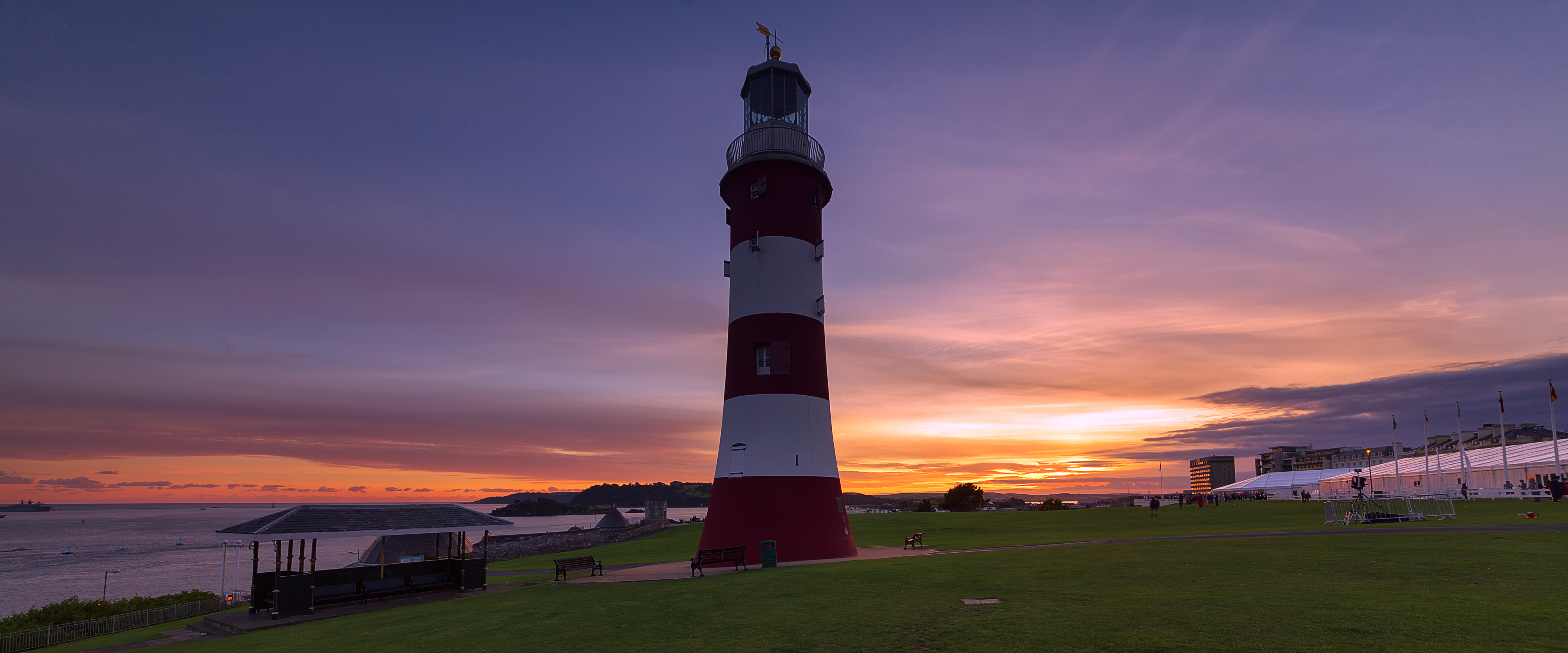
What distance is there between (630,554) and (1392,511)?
35865 millimetres

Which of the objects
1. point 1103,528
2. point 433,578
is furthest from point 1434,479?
point 433,578

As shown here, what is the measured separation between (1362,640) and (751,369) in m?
17.0

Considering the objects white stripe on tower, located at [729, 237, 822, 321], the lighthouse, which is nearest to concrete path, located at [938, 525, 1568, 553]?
the lighthouse

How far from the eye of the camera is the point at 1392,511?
29.8 m

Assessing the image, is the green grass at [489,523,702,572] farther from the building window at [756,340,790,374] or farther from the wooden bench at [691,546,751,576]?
the building window at [756,340,790,374]

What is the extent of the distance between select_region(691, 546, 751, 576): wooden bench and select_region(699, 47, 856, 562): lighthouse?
768 mm

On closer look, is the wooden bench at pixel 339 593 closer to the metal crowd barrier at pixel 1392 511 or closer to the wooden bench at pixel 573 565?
the wooden bench at pixel 573 565

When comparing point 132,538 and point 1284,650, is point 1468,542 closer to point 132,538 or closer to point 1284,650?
point 1284,650

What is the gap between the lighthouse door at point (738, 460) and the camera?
22250 mm

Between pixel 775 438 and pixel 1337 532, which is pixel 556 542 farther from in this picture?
pixel 1337 532

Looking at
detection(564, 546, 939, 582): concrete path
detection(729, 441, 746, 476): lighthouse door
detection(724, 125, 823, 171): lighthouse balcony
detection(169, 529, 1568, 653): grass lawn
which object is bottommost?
detection(564, 546, 939, 582): concrete path

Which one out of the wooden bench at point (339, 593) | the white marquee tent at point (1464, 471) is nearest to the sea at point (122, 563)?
the wooden bench at point (339, 593)

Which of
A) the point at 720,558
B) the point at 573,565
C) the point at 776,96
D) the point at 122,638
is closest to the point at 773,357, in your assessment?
the point at 720,558

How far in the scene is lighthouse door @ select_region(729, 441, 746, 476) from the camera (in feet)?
73.0
